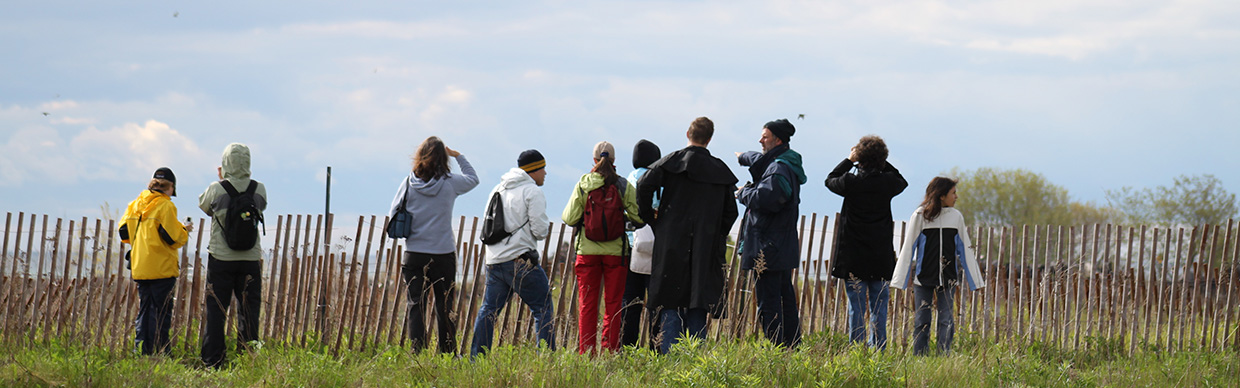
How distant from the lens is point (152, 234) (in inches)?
220

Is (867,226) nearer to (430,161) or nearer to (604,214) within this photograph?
(604,214)

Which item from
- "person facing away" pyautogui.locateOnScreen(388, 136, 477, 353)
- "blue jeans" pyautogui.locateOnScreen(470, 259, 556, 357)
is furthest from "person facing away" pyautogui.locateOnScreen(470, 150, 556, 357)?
"person facing away" pyautogui.locateOnScreen(388, 136, 477, 353)

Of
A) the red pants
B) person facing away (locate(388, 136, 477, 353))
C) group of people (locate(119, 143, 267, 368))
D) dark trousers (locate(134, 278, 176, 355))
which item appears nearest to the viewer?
the red pants

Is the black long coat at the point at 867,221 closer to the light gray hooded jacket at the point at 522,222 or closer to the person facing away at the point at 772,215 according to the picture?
the person facing away at the point at 772,215

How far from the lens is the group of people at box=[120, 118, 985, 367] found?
4.93 meters

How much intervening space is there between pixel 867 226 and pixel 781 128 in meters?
0.79

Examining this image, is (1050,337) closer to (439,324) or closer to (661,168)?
(661,168)

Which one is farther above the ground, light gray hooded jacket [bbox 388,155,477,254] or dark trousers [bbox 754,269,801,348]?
light gray hooded jacket [bbox 388,155,477,254]

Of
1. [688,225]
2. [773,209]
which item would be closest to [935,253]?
[773,209]

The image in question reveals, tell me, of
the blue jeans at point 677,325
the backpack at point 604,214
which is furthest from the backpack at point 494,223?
the blue jeans at point 677,325

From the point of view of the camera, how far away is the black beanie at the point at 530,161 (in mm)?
5191

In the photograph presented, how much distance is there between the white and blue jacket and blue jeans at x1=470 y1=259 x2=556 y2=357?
2.01 metres

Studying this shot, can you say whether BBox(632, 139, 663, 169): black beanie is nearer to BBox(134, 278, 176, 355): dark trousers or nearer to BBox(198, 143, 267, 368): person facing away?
BBox(198, 143, 267, 368): person facing away

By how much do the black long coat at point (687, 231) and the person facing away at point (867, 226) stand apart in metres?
0.81
